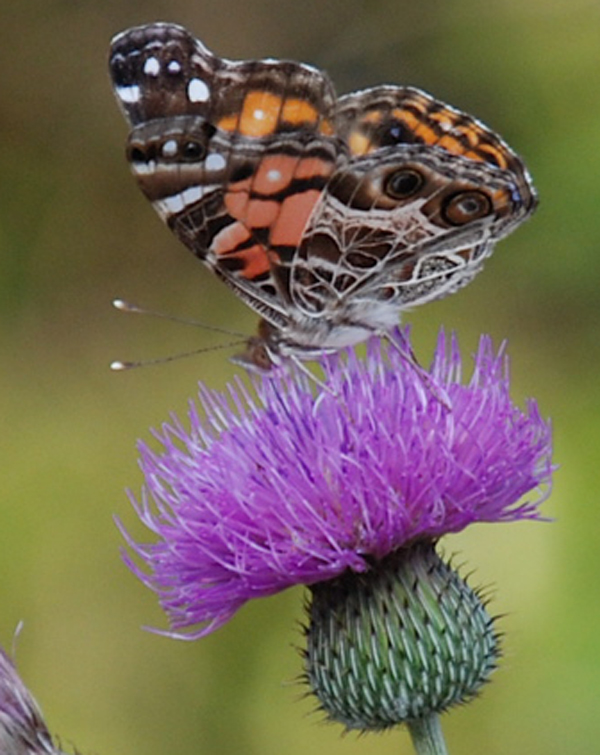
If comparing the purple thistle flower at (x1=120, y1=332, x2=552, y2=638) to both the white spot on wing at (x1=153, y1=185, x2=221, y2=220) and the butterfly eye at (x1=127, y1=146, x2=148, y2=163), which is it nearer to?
the white spot on wing at (x1=153, y1=185, x2=221, y2=220)

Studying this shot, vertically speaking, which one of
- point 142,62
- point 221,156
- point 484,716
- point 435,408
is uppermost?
point 142,62

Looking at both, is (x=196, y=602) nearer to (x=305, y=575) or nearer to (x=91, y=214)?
(x=305, y=575)

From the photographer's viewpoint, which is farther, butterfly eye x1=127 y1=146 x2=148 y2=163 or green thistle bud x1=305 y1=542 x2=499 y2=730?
butterfly eye x1=127 y1=146 x2=148 y2=163

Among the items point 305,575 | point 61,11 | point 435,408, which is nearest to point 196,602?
point 305,575

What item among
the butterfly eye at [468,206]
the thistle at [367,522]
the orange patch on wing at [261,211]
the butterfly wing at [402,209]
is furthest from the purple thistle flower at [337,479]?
the orange patch on wing at [261,211]

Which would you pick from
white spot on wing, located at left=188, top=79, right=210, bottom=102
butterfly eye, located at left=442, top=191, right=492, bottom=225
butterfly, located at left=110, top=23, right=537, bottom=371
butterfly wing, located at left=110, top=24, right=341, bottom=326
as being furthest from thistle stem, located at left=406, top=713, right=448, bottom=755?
white spot on wing, located at left=188, top=79, right=210, bottom=102

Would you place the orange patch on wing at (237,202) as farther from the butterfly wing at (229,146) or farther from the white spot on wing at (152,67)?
the white spot on wing at (152,67)

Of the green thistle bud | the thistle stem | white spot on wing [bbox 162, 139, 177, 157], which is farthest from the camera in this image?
white spot on wing [bbox 162, 139, 177, 157]
